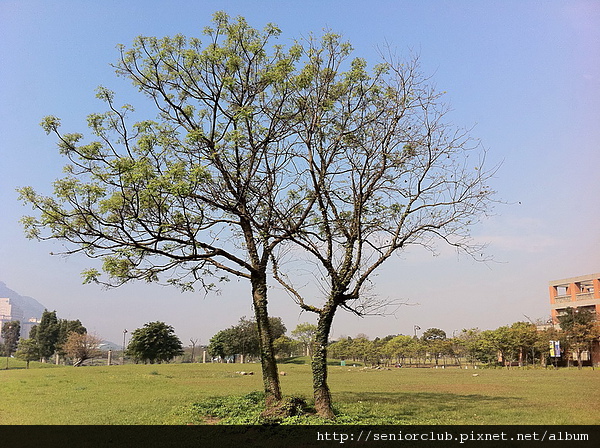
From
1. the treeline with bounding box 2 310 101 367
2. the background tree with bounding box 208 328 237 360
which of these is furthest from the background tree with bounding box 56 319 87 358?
the background tree with bounding box 208 328 237 360

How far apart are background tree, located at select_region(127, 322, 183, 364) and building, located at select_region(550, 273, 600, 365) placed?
33.7 m

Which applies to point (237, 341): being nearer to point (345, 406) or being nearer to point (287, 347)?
point (287, 347)

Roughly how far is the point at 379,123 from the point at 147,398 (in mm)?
10067

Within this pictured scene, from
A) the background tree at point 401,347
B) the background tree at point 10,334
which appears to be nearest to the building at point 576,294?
the background tree at point 401,347

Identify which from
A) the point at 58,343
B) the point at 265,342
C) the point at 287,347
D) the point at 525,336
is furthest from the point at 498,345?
the point at 58,343

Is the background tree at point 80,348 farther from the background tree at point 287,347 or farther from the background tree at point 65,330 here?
Result: the background tree at point 287,347

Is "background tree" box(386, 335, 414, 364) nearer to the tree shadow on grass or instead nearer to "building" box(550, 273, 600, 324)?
"building" box(550, 273, 600, 324)

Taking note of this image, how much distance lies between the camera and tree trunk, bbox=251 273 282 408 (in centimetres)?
1052

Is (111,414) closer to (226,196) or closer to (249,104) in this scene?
(226,196)

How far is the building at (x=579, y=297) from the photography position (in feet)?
124

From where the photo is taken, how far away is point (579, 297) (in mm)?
40219

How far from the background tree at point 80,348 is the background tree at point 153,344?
323cm

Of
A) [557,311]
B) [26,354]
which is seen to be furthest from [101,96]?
[557,311]

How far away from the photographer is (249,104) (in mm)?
10695
